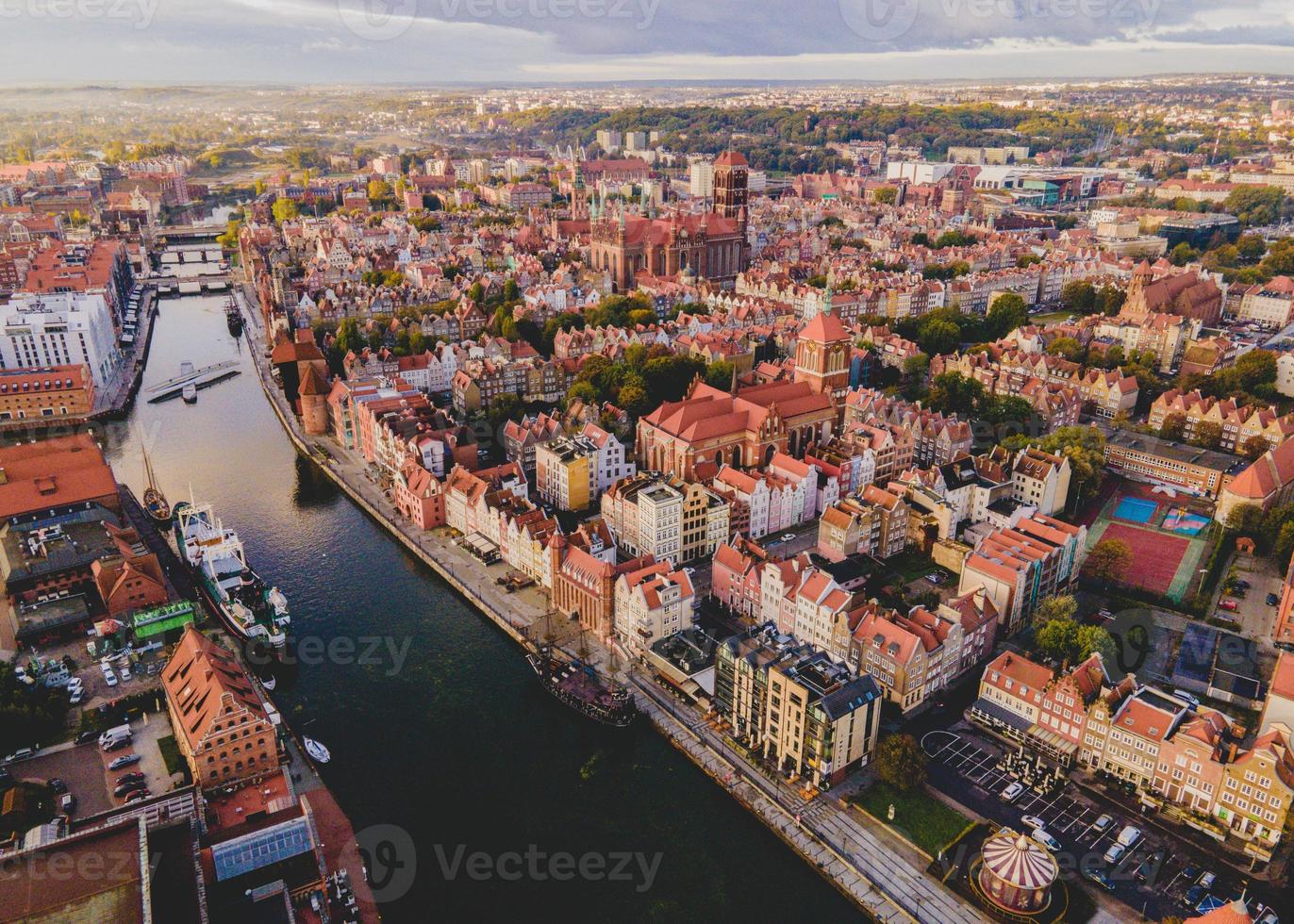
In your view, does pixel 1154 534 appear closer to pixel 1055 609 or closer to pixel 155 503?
pixel 1055 609

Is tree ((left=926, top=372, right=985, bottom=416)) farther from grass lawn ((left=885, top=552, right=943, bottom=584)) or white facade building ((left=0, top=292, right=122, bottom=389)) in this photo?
white facade building ((left=0, top=292, right=122, bottom=389))

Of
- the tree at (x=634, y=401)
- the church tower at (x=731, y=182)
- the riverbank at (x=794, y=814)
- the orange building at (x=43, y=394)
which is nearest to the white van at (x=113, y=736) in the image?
the riverbank at (x=794, y=814)

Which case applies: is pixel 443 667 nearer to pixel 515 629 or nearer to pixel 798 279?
pixel 515 629

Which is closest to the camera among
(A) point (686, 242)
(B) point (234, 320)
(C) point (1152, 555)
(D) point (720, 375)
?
(C) point (1152, 555)

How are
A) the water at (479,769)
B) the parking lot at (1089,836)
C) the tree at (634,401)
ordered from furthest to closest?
1. the tree at (634,401)
2. the water at (479,769)
3. the parking lot at (1089,836)

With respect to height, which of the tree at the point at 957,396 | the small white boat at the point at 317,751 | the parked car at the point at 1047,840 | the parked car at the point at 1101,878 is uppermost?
the tree at the point at 957,396

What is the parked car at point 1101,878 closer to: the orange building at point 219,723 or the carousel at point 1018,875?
the carousel at point 1018,875

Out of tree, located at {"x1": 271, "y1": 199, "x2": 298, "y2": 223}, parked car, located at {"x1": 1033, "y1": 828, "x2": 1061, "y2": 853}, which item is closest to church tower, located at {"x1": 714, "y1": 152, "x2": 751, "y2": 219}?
tree, located at {"x1": 271, "y1": 199, "x2": 298, "y2": 223}

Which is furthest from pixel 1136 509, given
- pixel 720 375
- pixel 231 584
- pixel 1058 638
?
pixel 231 584
